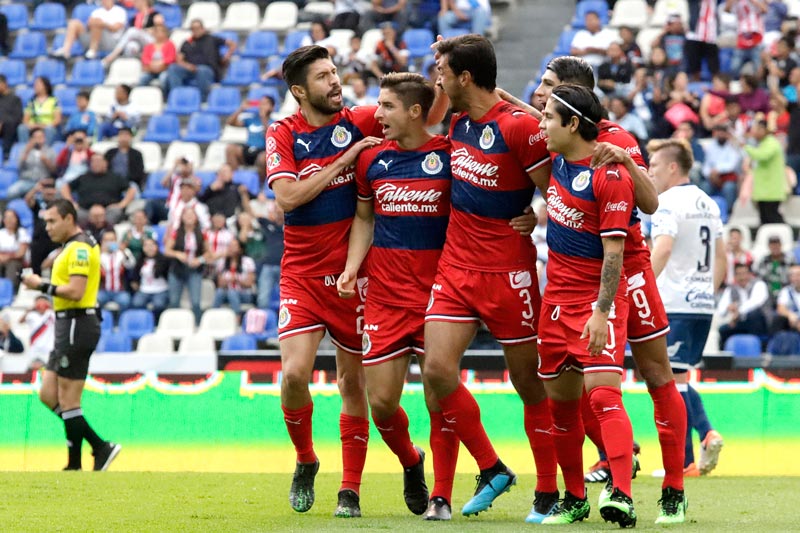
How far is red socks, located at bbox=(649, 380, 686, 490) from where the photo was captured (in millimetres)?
7434

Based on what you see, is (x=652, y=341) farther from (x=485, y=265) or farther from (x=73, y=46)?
(x=73, y=46)

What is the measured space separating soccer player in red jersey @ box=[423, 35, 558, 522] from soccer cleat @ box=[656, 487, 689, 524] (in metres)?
0.63

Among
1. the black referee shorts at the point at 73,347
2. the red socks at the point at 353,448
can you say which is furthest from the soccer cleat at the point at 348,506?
the black referee shorts at the point at 73,347

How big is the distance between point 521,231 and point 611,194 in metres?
0.82

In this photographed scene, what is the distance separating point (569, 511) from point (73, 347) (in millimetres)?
6000

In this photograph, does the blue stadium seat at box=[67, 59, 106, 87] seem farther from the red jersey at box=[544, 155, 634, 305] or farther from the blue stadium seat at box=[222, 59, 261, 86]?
the red jersey at box=[544, 155, 634, 305]

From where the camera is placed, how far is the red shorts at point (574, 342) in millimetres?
7109

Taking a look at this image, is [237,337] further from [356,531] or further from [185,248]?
[356,531]

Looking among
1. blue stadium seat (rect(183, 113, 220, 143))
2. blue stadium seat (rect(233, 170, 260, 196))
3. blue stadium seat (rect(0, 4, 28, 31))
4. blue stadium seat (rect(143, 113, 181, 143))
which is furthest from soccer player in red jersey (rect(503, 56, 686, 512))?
blue stadium seat (rect(0, 4, 28, 31))

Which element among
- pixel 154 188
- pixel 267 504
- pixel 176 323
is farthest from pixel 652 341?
pixel 154 188

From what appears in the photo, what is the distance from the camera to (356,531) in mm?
7062

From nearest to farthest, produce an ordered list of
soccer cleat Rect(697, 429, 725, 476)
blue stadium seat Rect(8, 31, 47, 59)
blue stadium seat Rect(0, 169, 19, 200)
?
soccer cleat Rect(697, 429, 725, 476), blue stadium seat Rect(0, 169, 19, 200), blue stadium seat Rect(8, 31, 47, 59)

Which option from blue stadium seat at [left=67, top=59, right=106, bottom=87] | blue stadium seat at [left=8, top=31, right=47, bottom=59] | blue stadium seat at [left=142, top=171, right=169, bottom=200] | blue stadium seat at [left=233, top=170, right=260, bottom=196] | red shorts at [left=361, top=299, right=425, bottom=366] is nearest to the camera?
red shorts at [left=361, top=299, right=425, bottom=366]

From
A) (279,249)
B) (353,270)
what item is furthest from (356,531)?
(279,249)
